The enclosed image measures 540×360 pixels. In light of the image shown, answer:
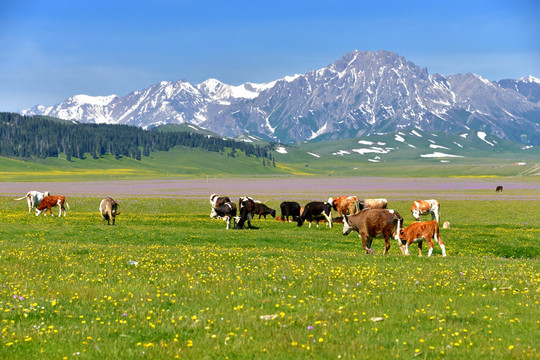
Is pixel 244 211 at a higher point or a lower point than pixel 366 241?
higher

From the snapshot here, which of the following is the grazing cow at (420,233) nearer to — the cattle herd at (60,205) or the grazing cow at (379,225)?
the grazing cow at (379,225)

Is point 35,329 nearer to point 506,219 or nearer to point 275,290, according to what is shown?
point 275,290

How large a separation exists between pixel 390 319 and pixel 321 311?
1682 mm

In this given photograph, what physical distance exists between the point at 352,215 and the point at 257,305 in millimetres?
14573

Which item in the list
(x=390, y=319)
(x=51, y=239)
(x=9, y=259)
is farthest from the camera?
(x=51, y=239)

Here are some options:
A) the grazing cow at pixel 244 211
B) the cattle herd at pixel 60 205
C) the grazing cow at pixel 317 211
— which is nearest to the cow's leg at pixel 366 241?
the grazing cow at pixel 244 211

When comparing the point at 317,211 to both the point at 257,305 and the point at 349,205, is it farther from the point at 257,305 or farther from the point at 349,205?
the point at 257,305

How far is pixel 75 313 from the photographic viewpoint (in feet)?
39.4

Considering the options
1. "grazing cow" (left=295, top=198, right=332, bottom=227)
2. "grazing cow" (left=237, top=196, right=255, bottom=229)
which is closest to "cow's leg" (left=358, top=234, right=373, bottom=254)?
"grazing cow" (left=237, top=196, right=255, bottom=229)

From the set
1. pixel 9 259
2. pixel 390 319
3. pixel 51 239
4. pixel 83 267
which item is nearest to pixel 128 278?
pixel 83 267

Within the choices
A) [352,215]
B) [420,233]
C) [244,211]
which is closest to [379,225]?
[352,215]

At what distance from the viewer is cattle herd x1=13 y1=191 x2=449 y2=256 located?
25.5 meters

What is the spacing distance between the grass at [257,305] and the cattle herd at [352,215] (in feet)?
9.30

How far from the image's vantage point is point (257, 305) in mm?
12984
